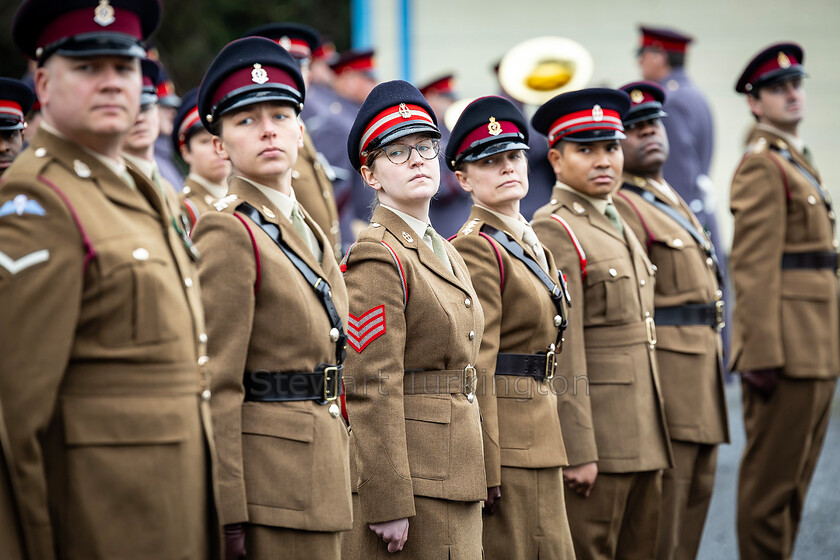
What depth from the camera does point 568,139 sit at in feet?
16.1

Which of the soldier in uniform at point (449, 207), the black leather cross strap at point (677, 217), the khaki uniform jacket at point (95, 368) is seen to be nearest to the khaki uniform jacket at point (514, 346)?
the black leather cross strap at point (677, 217)

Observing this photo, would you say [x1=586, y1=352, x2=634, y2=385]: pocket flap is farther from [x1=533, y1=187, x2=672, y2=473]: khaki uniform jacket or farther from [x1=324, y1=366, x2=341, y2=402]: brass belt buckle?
[x1=324, y1=366, x2=341, y2=402]: brass belt buckle

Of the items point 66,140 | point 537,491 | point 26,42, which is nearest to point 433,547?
point 537,491

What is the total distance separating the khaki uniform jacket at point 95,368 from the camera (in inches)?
98.7

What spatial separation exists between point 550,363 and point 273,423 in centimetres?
145

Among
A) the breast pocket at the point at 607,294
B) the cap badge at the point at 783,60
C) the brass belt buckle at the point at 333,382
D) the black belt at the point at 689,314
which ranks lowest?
the brass belt buckle at the point at 333,382

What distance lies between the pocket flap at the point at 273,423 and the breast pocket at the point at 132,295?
0.51m

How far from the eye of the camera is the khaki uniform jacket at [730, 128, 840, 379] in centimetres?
591

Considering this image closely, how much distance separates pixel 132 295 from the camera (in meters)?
2.66

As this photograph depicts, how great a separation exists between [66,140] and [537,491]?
7.42 ft

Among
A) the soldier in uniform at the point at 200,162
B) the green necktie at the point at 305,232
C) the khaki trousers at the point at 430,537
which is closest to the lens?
the green necktie at the point at 305,232

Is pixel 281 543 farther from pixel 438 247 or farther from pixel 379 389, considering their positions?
pixel 438 247

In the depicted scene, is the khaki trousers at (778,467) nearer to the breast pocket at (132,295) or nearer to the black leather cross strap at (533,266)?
the black leather cross strap at (533,266)

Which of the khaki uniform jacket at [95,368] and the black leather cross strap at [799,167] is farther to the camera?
the black leather cross strap at [799,167]
